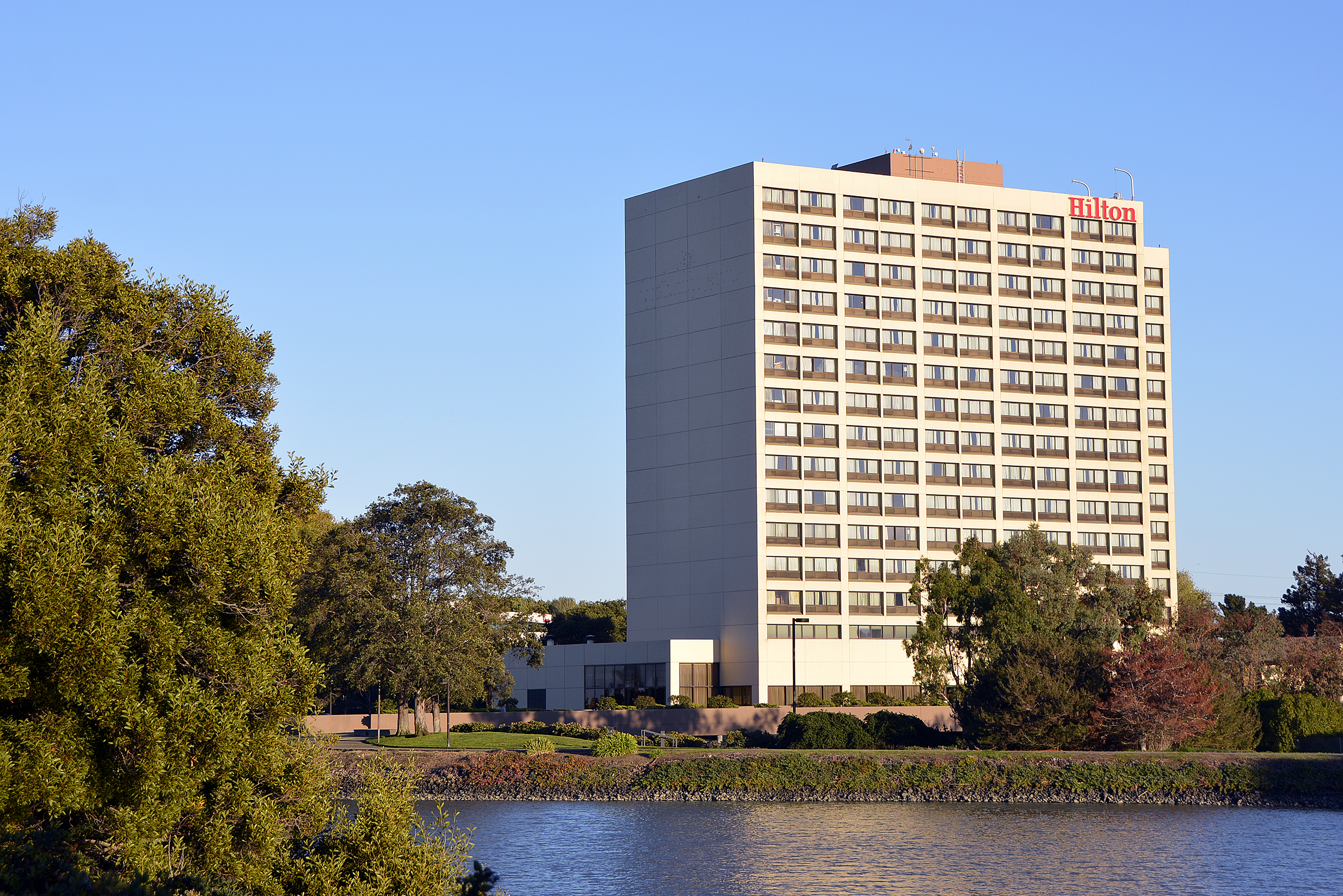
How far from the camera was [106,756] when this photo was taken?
2489cm

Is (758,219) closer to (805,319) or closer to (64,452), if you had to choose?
(805,319)

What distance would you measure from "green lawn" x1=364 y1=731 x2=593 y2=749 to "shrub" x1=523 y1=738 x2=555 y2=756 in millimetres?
1024

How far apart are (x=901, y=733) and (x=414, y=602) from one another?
94.5 feet

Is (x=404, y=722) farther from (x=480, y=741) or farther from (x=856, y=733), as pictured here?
(x=856, y=733)

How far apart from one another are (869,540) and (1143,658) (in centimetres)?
5222

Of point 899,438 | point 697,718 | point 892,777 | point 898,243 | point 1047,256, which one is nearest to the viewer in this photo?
point 892,777

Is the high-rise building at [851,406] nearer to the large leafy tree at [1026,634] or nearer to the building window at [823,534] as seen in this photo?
the building window at [823,534]

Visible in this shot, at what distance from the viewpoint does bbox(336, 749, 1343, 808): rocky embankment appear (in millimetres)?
64438

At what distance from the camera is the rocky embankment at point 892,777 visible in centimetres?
6444

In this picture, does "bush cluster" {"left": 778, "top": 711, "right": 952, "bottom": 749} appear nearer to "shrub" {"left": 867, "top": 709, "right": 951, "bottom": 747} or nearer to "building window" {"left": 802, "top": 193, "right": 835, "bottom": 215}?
"shrub" {"left": 867, "top": 709, "right": 951, "bottom": 747}

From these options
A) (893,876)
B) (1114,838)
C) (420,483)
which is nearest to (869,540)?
(420,483)

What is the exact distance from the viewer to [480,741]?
80.2 meters

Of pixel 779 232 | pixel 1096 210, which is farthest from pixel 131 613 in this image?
pixel 1096 210

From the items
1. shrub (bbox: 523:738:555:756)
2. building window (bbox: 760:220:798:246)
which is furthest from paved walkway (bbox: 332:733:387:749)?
building window (bbox: 760:220:798:246)
